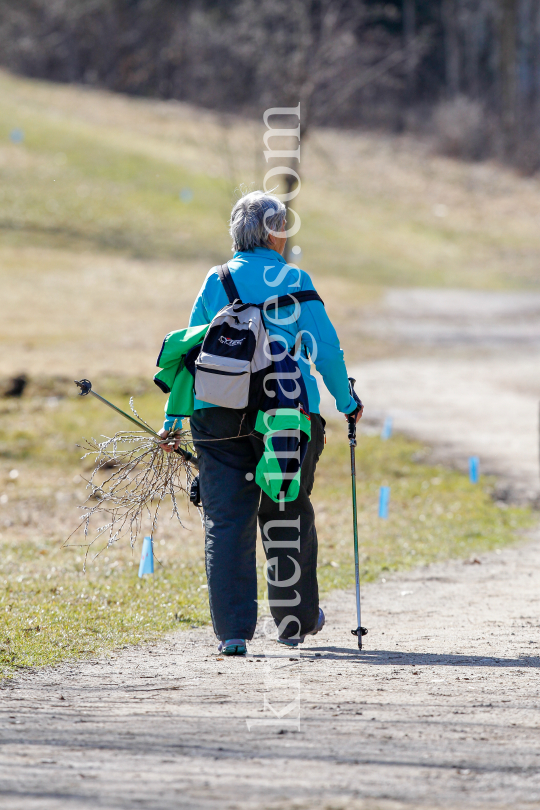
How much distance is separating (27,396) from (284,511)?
34.8 ft

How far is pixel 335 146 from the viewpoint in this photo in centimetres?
4484

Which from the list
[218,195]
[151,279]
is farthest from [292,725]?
[218,195]

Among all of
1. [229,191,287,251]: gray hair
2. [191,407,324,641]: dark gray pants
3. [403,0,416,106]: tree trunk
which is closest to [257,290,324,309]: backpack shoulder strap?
[229,191,287,251]: gray hair

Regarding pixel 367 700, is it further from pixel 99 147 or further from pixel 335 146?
pixel 335 146

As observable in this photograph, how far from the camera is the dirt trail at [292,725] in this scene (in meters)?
3.02

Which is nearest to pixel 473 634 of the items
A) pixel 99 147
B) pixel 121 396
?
pixel 121 396

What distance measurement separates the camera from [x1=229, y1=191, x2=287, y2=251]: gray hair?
15.0ft

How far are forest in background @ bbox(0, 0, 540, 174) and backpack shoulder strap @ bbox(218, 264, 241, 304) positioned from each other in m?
23.5

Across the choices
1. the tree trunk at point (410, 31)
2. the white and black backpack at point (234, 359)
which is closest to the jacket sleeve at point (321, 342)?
the white and black backpack at point (234, 359)

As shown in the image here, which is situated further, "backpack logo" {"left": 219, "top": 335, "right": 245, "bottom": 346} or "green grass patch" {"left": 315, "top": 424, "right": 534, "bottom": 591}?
"green grass patch" {"left": 315, "top": 424, "right": 534, "bottom": 591}

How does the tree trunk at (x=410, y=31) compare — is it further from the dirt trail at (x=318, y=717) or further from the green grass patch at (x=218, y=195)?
the dirt trail at (x=318, y=717)

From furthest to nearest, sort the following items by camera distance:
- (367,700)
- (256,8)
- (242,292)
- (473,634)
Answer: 1. (256,8)
2. (473,634)
3. (242,292)
4. (367,700)

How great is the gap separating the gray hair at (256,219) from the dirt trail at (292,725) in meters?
1.93

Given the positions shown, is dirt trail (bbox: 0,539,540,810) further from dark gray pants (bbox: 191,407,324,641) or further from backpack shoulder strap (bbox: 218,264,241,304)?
backpack shoulder strap (bbox: 218,264,241,304)
